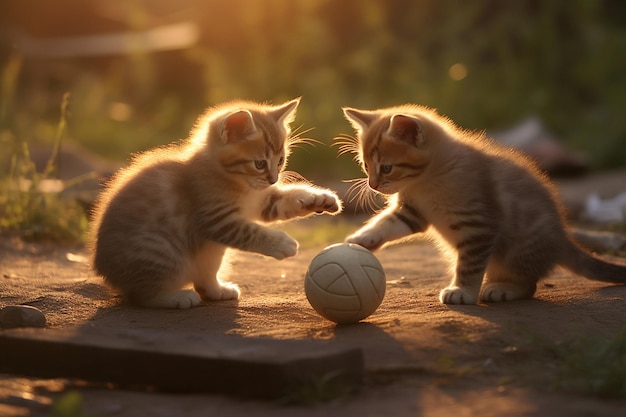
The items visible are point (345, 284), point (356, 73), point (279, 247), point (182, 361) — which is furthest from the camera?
point (356, 73)

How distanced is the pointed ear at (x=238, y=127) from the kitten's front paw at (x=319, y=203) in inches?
20.1

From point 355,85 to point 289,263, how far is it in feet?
25.9

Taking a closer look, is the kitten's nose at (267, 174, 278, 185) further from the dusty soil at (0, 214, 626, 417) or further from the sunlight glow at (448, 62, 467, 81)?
the sunlight glow at (448, 62, 467, 81)

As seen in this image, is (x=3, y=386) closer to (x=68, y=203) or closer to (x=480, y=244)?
(x=480, y=244)

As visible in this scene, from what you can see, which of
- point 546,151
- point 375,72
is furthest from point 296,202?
point 375,72

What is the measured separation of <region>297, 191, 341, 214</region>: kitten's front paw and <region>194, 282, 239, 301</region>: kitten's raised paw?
67cm

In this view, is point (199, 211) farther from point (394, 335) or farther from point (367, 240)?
point (394, 335)

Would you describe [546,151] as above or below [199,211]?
above

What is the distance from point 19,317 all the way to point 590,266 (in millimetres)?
3260

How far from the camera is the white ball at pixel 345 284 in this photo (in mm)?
4531

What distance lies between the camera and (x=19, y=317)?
4.68m

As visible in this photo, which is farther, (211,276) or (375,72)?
(375,72)

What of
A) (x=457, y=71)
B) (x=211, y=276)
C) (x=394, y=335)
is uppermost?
(x=457, y=71)

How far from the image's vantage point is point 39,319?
4.72 meters
